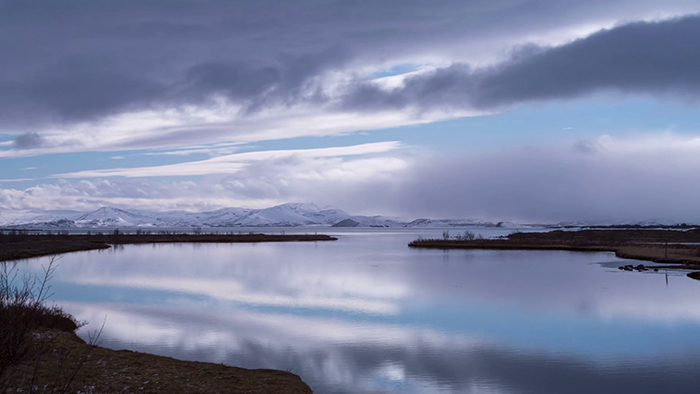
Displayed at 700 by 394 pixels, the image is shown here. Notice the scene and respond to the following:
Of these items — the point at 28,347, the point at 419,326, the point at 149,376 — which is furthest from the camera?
the point at 419,326

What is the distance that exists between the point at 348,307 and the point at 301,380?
34.7 ft

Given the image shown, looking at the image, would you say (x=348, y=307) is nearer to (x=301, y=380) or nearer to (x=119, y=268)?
(x=301, y=380)

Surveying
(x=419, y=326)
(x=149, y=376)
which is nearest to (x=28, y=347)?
(x=149, y=376)

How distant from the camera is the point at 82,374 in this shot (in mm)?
9602

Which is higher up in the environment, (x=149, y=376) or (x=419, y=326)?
(x=149, y=376)

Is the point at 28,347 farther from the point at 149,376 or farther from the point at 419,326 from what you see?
the point at 419,326

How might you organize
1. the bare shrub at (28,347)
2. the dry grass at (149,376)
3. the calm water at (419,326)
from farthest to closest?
the calm water at (419,326), the dry grass at (149,376), the bare shrub at (28,347)

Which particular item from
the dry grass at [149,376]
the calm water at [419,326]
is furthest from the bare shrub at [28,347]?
the calm water at [419,326]

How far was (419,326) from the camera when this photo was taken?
17.6 metres

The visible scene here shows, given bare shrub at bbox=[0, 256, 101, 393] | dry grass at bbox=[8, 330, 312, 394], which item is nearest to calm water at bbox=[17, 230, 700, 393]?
dry grass at bbox=[8, 330, 312, 394]

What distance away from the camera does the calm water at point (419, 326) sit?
38.9 feet

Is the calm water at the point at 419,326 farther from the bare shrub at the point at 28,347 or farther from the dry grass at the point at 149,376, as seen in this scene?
the bare shrub at the point at 28,347

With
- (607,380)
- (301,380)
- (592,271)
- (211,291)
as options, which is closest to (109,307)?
(211,291)

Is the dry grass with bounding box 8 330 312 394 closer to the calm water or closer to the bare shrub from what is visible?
the bare shrub
